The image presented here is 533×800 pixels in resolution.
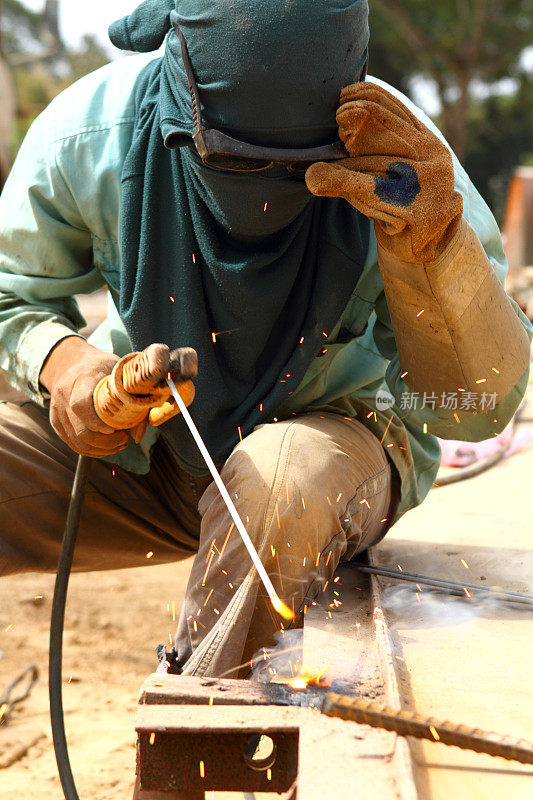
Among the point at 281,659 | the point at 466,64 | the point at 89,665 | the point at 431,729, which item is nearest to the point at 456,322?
the point at 281,659

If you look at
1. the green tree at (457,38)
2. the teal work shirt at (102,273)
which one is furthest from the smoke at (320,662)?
the green tree at (457,38)

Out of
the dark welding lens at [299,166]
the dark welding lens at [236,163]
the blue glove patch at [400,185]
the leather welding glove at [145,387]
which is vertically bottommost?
the leather welding glove at [145,387]

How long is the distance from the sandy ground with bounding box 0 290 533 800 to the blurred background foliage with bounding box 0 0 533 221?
857cm

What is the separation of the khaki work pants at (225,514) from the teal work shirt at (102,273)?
0.12 meters

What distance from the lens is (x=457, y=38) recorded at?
17969 mm

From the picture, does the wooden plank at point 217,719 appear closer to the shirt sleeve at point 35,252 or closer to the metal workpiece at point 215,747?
the metal workpiece at point 215,747

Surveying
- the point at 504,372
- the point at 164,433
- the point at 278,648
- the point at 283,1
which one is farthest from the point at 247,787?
the point at 283,1

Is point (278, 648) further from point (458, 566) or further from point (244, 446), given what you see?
point (458, 566)

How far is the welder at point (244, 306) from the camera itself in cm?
171

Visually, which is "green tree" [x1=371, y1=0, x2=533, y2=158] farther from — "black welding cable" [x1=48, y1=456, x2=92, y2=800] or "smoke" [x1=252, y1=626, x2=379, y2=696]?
"smoke" [x1=252, y1=626, x2=379, y2=696]

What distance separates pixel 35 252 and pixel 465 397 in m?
1.05

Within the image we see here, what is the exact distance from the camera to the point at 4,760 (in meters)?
2.71

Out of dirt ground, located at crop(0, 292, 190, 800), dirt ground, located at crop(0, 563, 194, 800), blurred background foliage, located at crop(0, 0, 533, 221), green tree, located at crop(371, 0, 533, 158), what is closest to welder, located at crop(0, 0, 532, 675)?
dirt ground, located at crop(0, 292, 190, 800)

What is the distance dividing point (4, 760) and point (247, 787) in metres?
1.54
